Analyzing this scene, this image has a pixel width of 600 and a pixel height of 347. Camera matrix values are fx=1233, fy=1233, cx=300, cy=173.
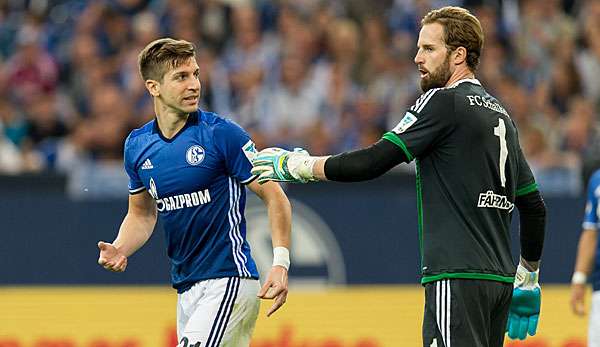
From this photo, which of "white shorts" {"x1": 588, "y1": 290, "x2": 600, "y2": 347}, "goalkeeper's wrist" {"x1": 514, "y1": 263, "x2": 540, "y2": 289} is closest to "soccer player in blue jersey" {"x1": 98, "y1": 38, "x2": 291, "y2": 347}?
"goalkeeper's wrist" {"x1": 514, "y1": 263, "x2": 540, "y2": 289}

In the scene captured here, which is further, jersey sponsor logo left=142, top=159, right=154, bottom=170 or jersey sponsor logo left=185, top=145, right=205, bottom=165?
jersey sponsor logo left=142, top=159, right=154, bottom=170

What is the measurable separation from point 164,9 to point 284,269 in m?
8.59

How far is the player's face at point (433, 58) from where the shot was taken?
18.4 ft

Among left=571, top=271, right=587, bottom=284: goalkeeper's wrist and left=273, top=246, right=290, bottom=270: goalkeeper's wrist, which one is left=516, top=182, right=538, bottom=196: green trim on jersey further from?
left=571, top=271, right=587, bottom=284: goalkeeper's wrist

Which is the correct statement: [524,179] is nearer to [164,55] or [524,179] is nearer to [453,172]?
[453,172]

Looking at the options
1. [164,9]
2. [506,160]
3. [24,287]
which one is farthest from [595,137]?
[506,160]

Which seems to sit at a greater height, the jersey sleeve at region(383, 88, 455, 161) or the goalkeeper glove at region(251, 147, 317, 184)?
the jersey sleeve at region(383, 88, 455, 161)

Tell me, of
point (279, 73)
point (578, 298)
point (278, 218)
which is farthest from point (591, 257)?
point (279, 73)

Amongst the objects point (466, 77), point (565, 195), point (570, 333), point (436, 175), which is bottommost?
point (570, 333)

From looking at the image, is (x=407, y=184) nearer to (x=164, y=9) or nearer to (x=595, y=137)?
(x=595, y=137)

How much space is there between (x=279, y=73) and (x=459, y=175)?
8.02m

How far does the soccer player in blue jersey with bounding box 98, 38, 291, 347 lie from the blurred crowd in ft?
19.1

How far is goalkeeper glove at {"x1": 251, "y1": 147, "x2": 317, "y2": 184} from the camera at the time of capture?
18.2 feet

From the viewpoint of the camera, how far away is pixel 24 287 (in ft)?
40.1
